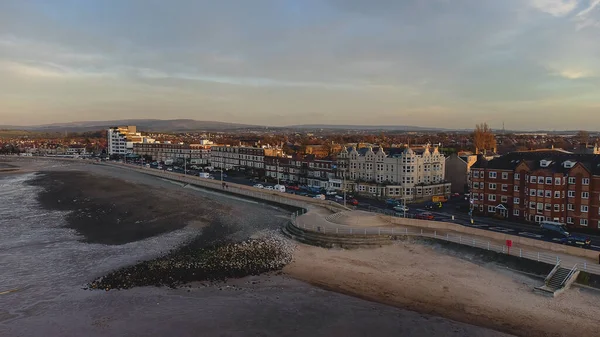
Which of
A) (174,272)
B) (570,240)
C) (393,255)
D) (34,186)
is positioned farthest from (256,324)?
(34,186)

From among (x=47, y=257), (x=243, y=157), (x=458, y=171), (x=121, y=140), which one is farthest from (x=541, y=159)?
(x=121, y=140)

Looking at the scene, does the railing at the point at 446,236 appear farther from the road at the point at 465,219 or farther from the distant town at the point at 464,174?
the distant town at the point at 464,174

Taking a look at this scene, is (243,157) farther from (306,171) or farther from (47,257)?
(47,257)

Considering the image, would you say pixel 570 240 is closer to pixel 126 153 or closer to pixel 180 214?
pixel 180 214

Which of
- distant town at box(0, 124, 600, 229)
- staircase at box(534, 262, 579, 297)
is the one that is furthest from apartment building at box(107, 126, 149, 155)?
staircase at box(534, 262, 579, 297)

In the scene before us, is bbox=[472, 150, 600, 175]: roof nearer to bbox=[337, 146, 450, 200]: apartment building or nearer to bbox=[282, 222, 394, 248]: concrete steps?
bbox=[337, 146, 450, 200]: apartment building

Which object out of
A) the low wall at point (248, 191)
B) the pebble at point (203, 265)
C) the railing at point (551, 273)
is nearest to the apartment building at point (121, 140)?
the low wall at point (248, 191)
